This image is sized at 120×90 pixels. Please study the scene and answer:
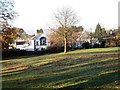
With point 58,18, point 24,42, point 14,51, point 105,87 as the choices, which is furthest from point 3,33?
point 24,42

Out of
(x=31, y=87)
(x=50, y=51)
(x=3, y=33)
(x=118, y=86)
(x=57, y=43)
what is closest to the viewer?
(x=118, y=86)

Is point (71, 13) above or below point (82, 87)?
above

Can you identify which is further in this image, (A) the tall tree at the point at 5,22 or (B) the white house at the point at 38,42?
(B) the white house at the point at 38,42

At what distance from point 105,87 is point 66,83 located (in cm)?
214

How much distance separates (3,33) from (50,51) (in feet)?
73.1

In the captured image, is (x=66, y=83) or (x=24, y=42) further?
(x=24, y=42)

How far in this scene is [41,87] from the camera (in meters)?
12.5

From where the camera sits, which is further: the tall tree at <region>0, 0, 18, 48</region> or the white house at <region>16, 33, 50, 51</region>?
the white house at <region>16, 33, 50, 51</region>

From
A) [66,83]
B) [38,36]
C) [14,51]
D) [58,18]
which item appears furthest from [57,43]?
[66,83]

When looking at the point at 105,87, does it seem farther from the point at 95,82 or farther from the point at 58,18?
the point at 58,18

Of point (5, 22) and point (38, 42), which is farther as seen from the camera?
point (38, 42)

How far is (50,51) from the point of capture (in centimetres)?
5125

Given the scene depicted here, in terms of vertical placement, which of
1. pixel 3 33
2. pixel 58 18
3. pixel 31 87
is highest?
pixel 58 18

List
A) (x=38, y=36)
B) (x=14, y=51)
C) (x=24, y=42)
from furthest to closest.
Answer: (x=24, y=42), (x=38, y=36), (x=14, y=51)
